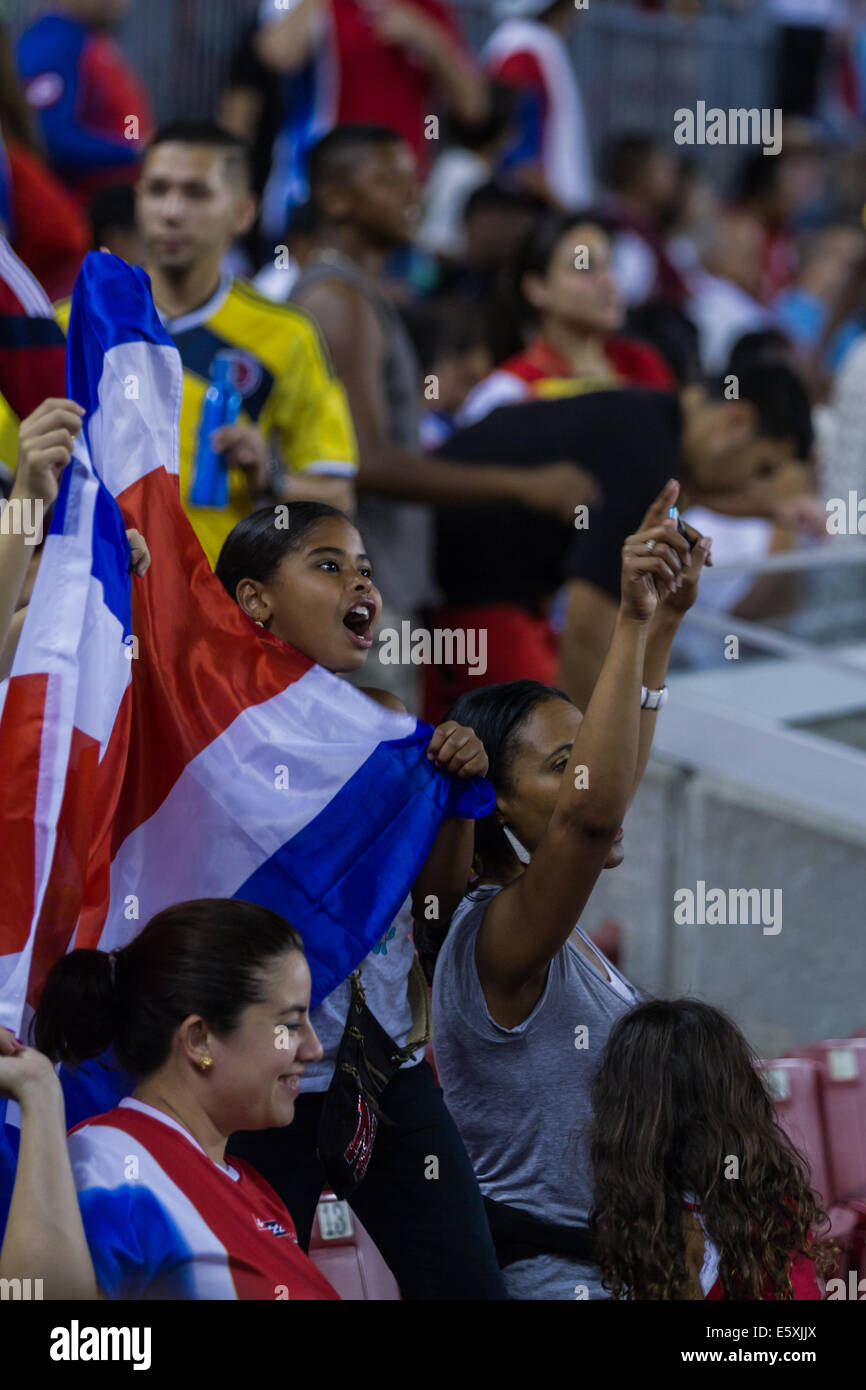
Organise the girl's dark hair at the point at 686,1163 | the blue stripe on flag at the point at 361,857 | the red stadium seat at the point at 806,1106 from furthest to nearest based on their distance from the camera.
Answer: the red stadium seat at the point at 806,1106 < the blue stripe on flag at the point at 361,857 < the girl's dark hair at the point at 686,1163

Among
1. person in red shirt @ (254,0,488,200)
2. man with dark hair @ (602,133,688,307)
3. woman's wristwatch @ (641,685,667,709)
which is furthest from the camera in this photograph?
man with dark hair @ (602,133,688,307)

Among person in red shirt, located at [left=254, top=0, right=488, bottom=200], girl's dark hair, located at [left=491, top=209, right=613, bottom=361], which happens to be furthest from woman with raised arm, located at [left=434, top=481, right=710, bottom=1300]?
person in red shirt, located at [left=254, top=0, right=488, bottom=200]

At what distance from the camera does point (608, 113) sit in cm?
1066

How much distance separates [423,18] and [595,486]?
358 cm

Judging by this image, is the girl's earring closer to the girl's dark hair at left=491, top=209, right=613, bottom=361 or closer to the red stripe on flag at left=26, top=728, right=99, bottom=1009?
the red stripe on flag at left=26, top=728, right=99, bottom=1009

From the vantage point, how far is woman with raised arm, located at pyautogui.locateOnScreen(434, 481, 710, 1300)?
2.58 metres

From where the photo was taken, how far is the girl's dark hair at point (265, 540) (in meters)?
2.86

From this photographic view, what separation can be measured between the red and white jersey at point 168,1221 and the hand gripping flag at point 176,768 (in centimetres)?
38

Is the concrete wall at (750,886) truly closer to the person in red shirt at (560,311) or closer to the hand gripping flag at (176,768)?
the person in red shirt at (560,311)

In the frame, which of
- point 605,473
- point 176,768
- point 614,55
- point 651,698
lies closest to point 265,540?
point 176,768

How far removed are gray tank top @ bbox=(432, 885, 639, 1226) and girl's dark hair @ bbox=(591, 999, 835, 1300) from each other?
15 centimetres

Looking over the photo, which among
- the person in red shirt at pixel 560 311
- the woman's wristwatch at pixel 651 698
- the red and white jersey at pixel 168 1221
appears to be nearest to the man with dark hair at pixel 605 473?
the person in red shirt at pixel 560 311

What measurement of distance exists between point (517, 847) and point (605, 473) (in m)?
1.96
